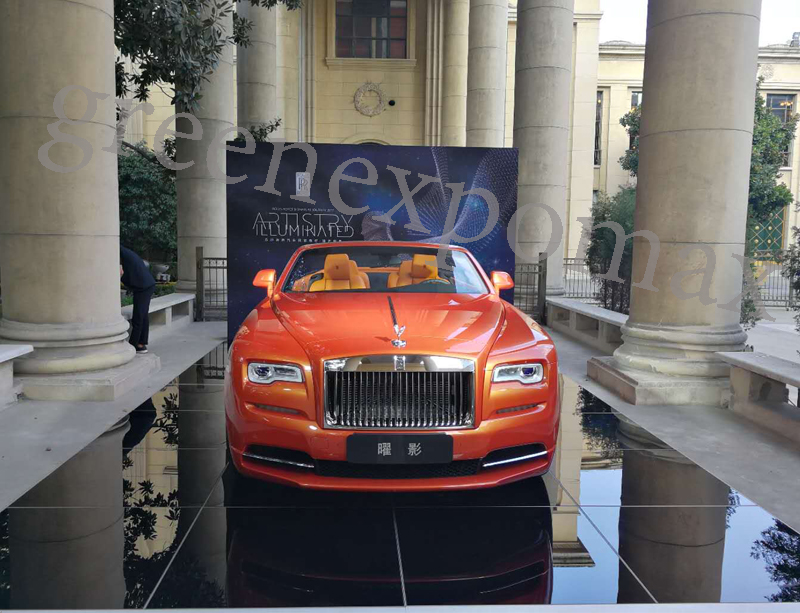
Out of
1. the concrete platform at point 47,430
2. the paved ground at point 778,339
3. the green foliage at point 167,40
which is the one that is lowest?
the paved ground at point 778,339

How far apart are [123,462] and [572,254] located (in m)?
30.5

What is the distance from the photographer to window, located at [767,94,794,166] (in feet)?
130

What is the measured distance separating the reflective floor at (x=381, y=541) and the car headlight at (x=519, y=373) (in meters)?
0.81

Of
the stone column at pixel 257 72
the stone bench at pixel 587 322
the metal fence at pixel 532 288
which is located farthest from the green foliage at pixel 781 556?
the stone column at pixel 257 72

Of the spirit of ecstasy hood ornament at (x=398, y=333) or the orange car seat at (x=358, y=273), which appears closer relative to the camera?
the spirit of ecstasy hood ornament at (x=398, y=333)

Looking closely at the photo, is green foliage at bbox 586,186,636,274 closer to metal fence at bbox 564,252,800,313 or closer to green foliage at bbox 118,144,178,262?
metal fence at bbox 564,252,800,313

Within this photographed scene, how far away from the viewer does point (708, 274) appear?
7336mm

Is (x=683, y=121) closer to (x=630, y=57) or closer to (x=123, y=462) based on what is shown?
(x=123, y=462)

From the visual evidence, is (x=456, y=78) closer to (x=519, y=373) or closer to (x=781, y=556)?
(x=519, y=373)

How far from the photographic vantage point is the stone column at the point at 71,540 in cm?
328

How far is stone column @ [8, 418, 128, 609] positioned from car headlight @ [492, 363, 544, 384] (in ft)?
7.35

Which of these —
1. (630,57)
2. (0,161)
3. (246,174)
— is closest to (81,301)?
(0,161)

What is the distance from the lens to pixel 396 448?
4.03m

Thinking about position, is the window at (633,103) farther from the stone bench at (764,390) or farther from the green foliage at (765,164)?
the stone bench at (764,390)
